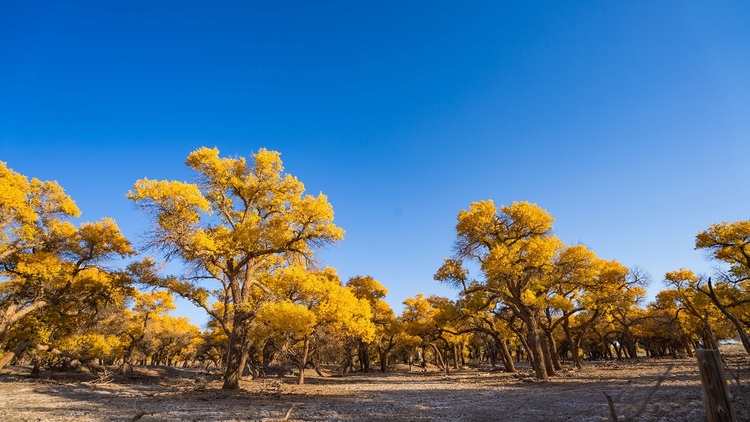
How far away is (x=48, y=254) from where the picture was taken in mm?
21016

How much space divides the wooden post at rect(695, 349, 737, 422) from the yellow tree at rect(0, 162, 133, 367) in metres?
24.7

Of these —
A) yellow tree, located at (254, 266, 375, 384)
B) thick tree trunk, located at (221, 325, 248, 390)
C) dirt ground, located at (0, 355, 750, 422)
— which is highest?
yellow tree, located at (254, 266, 375, 384)

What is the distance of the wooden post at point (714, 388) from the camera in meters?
3.98

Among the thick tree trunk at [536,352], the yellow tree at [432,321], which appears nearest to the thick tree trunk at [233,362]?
the yellow tree at [432,321]

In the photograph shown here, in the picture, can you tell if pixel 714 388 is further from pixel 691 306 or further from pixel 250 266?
pixel 691 306

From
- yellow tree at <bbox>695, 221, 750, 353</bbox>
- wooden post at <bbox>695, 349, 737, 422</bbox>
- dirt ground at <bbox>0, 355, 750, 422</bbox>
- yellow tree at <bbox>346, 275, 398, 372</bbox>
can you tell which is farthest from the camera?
yellow tree at <bbox>346, 275, 398, 372</bbox>

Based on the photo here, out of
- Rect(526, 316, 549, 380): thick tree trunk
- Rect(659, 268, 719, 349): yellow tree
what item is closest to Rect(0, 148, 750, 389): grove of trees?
Rect(526, 316, 549, 380): thick tree trunk

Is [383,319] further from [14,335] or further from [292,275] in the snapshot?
[14,335]

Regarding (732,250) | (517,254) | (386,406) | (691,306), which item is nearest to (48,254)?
(386,406)

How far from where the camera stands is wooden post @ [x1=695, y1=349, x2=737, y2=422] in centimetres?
398

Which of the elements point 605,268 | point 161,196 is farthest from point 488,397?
point 605,268

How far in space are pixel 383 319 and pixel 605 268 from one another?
70.4 ft

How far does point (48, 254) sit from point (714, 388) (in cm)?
2826

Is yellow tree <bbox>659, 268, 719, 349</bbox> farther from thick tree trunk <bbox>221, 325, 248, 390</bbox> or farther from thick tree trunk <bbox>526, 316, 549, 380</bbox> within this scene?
thick tree trunk <bbox>221, 325, 248, 390</bbox>
